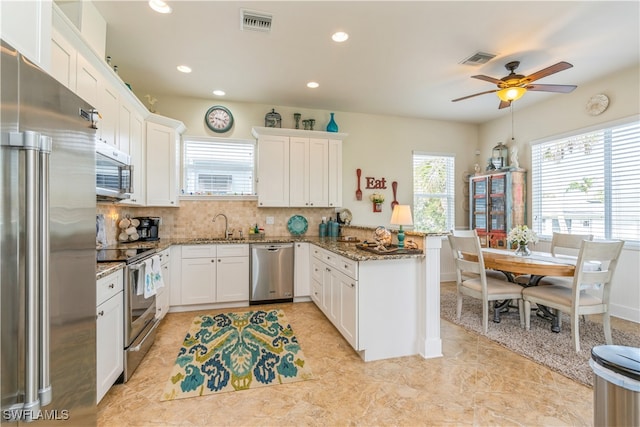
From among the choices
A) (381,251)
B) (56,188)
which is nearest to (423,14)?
(381,251)

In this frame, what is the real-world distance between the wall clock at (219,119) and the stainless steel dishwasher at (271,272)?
187cm

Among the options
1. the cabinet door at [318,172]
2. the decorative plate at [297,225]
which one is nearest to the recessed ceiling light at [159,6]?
the cabinet door at [318,172]

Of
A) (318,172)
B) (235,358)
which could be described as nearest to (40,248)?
(235,358)

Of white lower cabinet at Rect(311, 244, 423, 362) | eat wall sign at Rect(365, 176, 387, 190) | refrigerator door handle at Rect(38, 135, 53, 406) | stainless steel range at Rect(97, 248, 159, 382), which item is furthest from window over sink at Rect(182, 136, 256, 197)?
refrigerator door handle at Rect(38, 135, 53, 406)

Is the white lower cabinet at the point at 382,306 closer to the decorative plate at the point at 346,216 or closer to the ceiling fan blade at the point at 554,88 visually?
the decorative plate at the point at 346,216

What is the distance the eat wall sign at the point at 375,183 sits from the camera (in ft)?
16.5

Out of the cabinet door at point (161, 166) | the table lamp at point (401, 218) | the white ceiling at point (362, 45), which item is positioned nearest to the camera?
the white ceiling at point (362, 45)

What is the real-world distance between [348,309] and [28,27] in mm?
2604

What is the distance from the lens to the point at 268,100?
14.3 ft

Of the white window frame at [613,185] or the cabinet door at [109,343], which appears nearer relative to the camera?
the cabinet door at [109,343]

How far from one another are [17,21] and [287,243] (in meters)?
3.19

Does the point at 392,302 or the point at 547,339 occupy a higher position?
the point at 392,302

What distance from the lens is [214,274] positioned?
148 inches

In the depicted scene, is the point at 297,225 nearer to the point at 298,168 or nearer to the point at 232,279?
the point at 298,168
